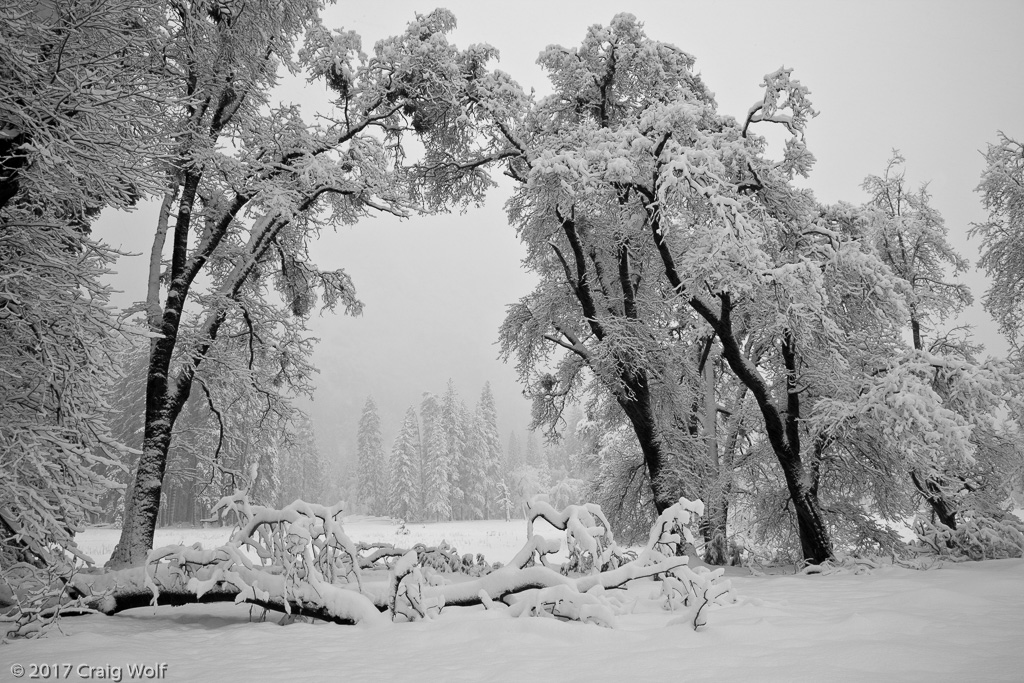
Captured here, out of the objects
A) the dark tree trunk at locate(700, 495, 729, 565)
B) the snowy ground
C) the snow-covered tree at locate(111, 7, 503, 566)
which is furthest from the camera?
the dark tree trunk at locate(700, 495, 729, 565)

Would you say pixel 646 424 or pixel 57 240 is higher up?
pixel 57 240

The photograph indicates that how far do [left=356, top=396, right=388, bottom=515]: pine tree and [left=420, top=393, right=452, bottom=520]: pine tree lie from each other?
7.64m

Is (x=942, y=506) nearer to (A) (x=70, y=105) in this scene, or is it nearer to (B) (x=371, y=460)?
(A) (x=70, y=105)

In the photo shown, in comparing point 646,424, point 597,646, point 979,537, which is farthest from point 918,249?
point 597,646

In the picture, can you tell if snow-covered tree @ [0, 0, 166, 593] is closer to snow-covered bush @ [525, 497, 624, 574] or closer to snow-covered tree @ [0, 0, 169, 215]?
snow-covered tree @ [0, 0, 169, 215]

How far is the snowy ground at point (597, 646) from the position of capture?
2.67 meters

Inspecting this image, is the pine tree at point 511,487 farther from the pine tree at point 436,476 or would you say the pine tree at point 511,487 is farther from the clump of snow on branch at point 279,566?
the clump of snow on branch at point 279,566

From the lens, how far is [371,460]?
188 ft

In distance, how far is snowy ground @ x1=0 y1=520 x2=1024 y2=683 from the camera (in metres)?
2.67

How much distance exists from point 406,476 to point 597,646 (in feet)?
160

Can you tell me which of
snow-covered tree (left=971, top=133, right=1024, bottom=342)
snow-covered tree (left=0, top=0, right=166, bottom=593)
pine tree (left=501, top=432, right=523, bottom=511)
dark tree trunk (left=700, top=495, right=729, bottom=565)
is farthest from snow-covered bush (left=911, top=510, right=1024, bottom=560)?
pine tree (left=501, top=432, right=523, bottom=511)

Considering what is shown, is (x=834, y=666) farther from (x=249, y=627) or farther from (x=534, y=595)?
(x=249, y=627)

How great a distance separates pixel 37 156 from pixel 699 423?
12.8m

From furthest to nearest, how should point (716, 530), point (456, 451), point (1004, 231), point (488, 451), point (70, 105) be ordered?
1. point (488, 451)
2. point (456, 451)
3. point (1004, 231)
4. point (716, 530)
5. point (70, 105)
